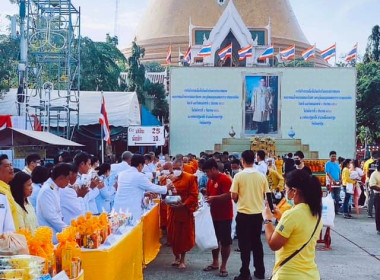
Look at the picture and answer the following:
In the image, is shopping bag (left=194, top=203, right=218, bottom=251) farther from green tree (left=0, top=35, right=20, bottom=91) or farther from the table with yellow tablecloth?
green tree (left=0, top=35, right=20, bottom=91)

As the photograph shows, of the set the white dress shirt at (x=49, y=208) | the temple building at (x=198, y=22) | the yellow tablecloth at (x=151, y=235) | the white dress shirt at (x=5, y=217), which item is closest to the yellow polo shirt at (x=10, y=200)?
the white dress shirt at (x=5, y=217)

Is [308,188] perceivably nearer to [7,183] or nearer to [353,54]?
[7,183]

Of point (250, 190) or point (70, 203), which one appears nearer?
point (70, 203)

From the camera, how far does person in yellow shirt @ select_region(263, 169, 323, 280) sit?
3762mm

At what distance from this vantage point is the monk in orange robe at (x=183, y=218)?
7.75 meters

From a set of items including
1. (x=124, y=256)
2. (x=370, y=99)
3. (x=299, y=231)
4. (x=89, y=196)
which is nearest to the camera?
(x=299, y=231)

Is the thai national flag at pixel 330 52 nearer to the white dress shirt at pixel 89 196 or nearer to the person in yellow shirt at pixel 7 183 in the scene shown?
the white dress shirt at pixel 89 196

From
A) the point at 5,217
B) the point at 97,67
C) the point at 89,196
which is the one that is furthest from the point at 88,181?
the point at 97,67

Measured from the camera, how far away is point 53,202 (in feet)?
18.3

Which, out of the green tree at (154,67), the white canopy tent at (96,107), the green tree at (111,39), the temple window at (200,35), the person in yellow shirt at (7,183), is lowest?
the person in yellow shirt at (7,183)

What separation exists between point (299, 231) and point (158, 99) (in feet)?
104

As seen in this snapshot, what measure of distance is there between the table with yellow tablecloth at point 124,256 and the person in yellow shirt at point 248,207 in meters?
1.37

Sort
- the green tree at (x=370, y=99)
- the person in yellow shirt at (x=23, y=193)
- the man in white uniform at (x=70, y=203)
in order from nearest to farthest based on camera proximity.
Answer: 1. the person in yellow shirt at (x=23, y=193)
2. the man in white uniform at (x=70, y=203)
3. the green tree at (x=370, y=99)

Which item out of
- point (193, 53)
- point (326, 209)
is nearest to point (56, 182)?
point (326, 209)
